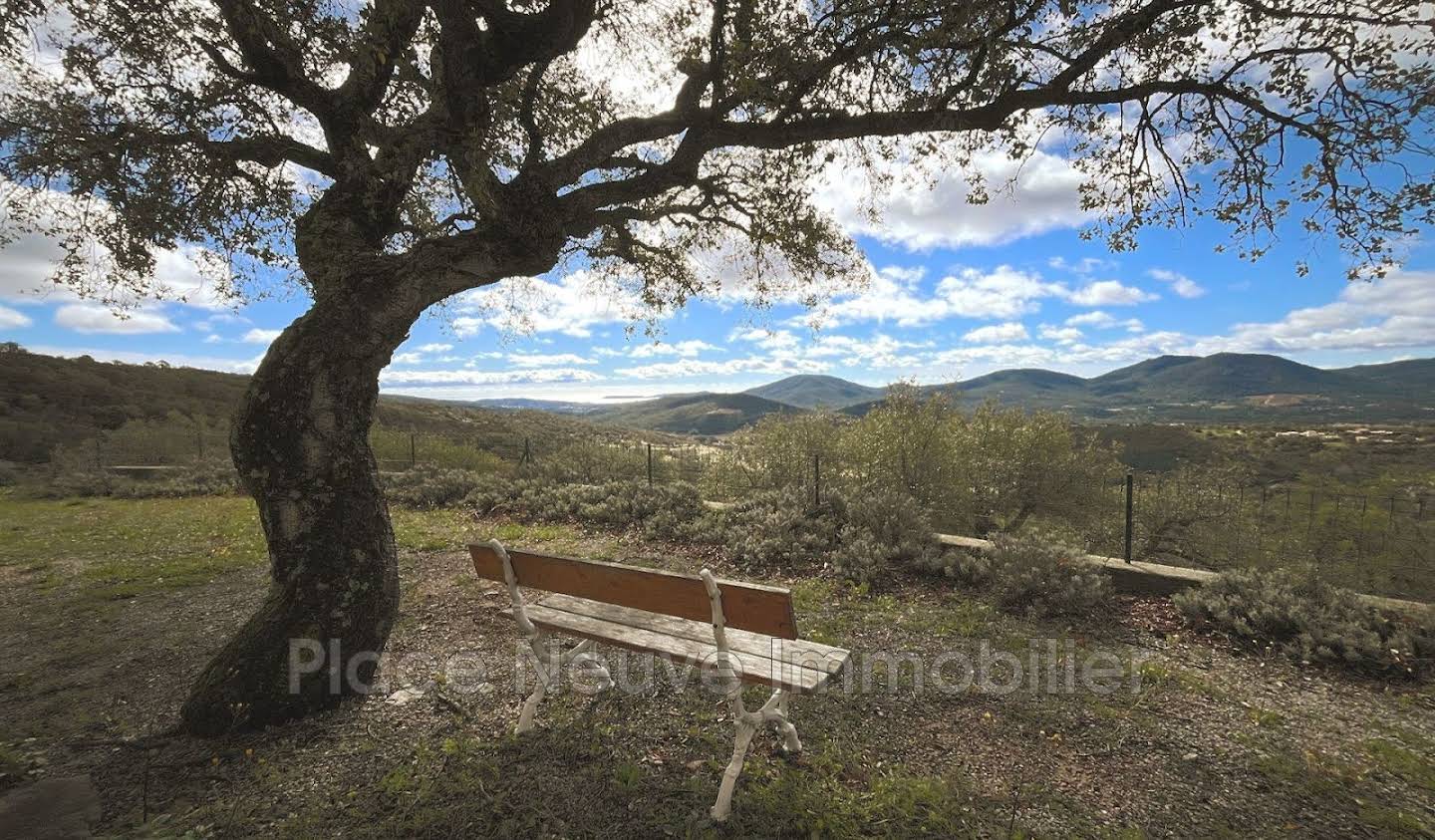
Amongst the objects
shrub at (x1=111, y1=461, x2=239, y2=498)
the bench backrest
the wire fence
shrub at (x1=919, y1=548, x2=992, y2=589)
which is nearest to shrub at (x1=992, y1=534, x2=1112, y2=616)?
shrub at (x1=919, y1=548, x2=992, y2=589)

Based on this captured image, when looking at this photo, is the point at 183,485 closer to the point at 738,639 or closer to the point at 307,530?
the point at 307,530

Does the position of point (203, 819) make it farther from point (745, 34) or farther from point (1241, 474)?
point (1241, 474)

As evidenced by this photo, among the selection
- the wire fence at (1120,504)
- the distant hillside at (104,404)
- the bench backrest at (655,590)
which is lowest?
the wire fence at (1120,504)

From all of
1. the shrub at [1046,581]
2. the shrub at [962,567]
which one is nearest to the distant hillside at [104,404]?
the shrub at [962,567]

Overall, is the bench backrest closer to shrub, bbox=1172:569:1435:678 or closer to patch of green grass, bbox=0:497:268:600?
shrub, bbox=1172:569:1435:678

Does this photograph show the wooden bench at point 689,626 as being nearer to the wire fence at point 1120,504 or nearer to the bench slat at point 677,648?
the bench slat at point 677,648

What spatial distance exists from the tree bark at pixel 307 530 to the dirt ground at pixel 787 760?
23 centimetres

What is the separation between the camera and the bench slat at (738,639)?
10.2 ft

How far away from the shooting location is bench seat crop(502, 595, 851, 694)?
295 cm

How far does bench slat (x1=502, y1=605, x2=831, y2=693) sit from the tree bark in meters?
1.03

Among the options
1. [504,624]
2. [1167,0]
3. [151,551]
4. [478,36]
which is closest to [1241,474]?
[1167,0]

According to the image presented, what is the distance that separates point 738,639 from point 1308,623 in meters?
4.70

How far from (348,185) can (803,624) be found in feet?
17.2

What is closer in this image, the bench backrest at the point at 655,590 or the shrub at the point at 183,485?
the bench backrest at the point at 655,590
